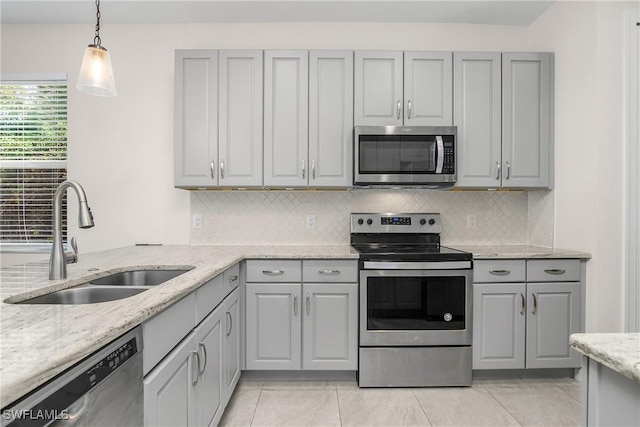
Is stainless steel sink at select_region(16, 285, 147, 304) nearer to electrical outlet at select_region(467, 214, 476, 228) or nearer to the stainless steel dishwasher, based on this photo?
the stainless steel dishwasher

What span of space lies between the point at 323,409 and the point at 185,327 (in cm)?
125

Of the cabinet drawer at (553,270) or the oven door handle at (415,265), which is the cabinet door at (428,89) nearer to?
the oven door handle at (415,265)

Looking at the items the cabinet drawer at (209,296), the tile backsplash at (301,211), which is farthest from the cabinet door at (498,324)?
the cabinet drawer at (209,296)

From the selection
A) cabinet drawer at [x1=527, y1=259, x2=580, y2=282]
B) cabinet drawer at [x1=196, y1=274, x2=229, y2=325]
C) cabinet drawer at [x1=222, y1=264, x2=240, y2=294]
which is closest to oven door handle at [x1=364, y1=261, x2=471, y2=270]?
cabinet drawer at [x1=527, y1=259, x2=580, y2=282]

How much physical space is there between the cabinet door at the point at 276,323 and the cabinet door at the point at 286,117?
812mm

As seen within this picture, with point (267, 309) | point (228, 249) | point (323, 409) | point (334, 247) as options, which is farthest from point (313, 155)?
point (323, 409)

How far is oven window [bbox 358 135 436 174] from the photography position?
2.70m

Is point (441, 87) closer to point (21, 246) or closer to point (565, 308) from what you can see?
point (565, 308)

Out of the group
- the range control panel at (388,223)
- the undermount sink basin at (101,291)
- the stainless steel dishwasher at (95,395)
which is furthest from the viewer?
the range control panel at (388,223)

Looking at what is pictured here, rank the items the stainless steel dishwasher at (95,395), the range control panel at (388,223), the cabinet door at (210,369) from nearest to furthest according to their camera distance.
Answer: the stainless steel dishwasher at (95,395) → the cabinet door at (210,369) → the range control panel at (388,223)

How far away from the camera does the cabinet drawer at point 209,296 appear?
1600 mm

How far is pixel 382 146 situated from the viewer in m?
2.71

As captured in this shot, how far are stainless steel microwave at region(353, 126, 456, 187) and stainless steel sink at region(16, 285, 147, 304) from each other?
1.69 metres

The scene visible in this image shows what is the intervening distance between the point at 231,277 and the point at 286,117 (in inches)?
50.2
